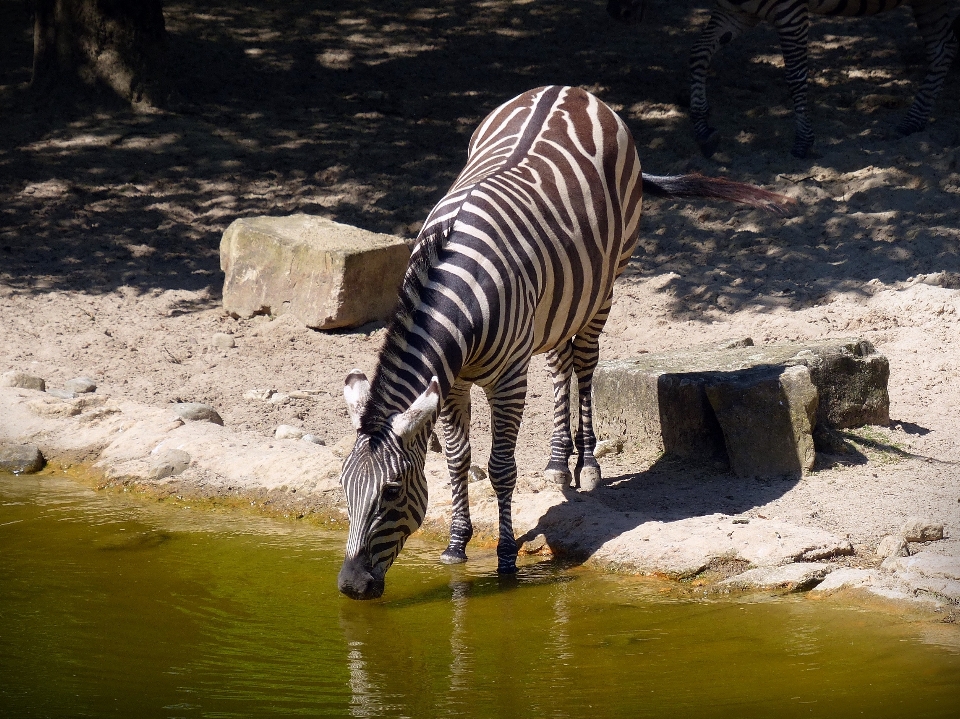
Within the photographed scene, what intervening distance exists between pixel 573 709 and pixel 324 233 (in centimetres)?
601

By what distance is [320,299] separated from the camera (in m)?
8.77

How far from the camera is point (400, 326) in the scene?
15.5 feet

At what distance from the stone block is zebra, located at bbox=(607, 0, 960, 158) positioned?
4286 millimetres

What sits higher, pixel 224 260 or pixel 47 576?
pixel 224 260

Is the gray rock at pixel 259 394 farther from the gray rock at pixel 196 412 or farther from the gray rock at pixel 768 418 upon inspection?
the gray rock at pixel 768 418

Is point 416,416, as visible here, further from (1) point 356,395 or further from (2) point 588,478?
(2) point 588,478

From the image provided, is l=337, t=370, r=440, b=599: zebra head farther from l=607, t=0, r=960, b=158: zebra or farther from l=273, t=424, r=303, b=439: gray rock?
l=607, t=0, r=960, b=158: zebra

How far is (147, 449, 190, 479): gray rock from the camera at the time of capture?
6363 mm

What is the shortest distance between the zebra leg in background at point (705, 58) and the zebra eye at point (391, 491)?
797cm

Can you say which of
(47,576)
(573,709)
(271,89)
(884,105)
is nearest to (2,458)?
(47,576)

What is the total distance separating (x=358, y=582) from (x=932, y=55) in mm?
9696

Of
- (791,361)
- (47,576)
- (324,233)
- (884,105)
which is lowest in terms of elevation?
(47,576)

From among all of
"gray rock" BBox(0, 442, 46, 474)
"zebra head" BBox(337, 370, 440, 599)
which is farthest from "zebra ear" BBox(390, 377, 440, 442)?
"gray rock" BBox(0, 442, 46, 474)

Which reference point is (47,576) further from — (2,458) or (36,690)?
(2,458)
